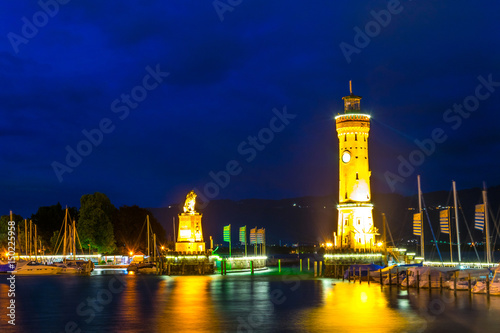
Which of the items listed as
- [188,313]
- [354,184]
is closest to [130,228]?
[354,184]

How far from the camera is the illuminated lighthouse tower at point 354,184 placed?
7875 cm

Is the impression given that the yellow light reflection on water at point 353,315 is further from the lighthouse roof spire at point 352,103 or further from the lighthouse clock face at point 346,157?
the lighthouse roof spire at point 352,103

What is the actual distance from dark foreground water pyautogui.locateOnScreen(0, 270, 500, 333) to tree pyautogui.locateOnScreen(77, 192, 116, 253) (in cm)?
5631

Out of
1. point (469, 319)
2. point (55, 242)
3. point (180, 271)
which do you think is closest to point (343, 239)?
point (180, 271)

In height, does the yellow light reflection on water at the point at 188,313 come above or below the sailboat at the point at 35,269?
above

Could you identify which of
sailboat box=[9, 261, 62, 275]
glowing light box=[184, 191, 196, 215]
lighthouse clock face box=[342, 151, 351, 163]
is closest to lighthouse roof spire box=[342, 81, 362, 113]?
lighthouse clock face box=[342, 151, 351, 163]

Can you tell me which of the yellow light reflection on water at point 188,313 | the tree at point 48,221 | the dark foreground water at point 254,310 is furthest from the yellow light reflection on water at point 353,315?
the tree at point 48,221

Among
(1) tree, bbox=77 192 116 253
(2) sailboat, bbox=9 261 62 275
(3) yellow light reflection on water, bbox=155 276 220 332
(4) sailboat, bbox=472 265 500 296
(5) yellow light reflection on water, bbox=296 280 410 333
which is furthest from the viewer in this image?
(1) tree, bbox=77 192 116 253

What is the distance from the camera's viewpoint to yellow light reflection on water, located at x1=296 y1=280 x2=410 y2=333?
103 feet

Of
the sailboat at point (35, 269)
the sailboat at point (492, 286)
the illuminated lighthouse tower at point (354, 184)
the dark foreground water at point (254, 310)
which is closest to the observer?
the dark foreground water at point (254, 310)

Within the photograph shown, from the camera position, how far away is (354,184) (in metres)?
79.6

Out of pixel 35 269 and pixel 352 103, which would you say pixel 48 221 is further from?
pixel 352 103

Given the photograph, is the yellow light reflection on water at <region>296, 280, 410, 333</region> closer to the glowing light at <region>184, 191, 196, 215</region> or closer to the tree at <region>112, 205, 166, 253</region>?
the glowing light at <region>184, 191, 196, 215</region>

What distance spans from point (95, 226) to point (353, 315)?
84458 millimetres
